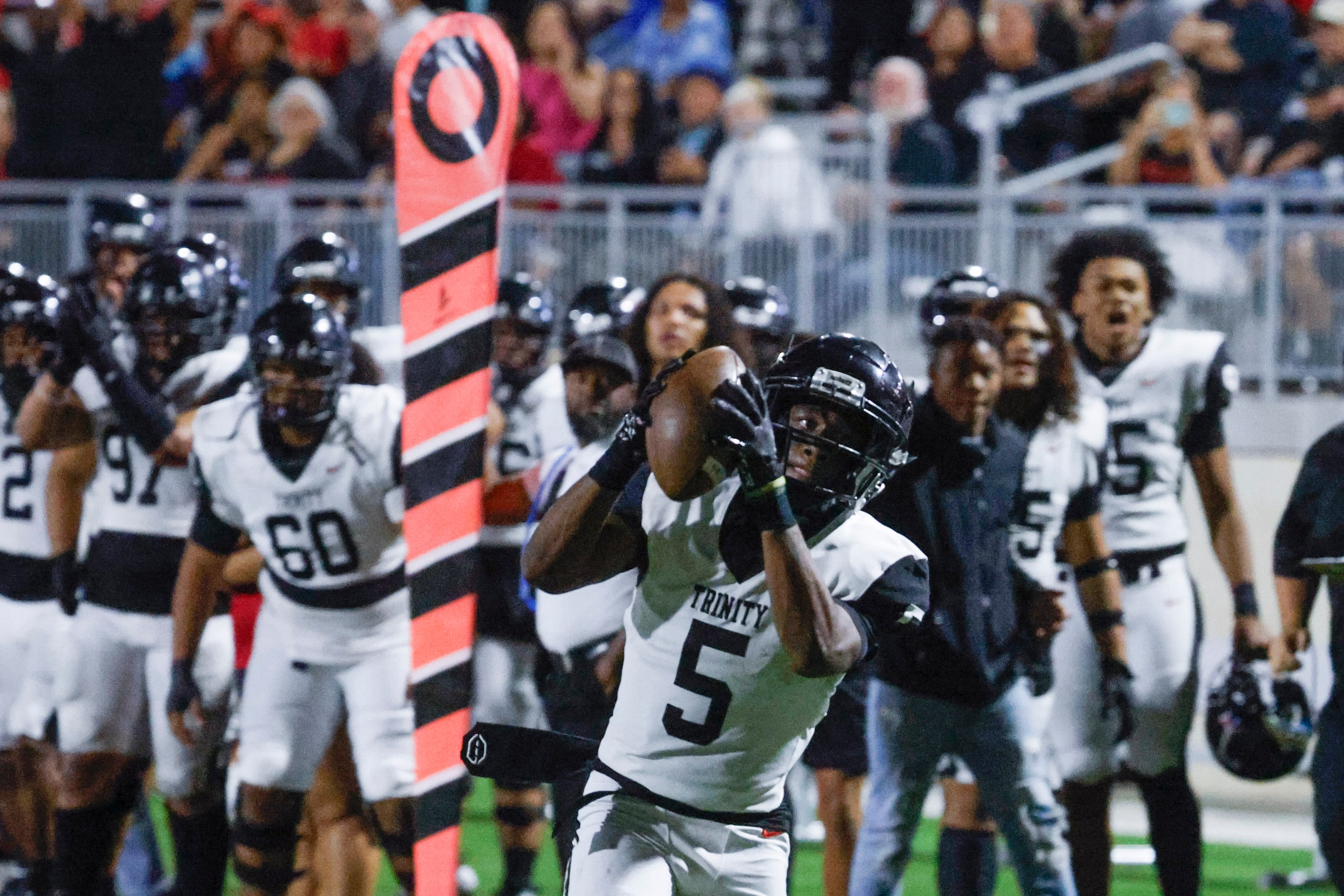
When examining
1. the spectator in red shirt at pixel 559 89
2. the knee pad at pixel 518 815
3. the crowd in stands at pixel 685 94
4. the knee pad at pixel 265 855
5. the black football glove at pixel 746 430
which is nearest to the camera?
the black football glove at pixel 746 430

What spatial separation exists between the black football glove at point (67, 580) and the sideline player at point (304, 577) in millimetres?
752

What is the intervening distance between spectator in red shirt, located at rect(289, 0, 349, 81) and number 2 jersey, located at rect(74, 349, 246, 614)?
6059 millimetres

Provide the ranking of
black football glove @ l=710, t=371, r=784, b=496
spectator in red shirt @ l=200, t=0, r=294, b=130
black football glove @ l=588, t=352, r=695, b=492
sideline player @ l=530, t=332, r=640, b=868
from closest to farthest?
black football glove @ l=710, t=371, r=784, b=496 → black football glove @ l=588, t=352, r=695, b=492 → sideline player @ l=530, t=332, r=640, b=868 → spectator in red shirt @ l=200, t=0, r=294, b=130

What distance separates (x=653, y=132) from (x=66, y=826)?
597 centimetres

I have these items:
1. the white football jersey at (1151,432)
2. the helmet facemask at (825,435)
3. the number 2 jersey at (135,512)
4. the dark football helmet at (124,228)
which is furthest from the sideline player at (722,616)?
the dark football helmet at (124,228)

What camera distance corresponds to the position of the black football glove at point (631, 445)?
3.24m

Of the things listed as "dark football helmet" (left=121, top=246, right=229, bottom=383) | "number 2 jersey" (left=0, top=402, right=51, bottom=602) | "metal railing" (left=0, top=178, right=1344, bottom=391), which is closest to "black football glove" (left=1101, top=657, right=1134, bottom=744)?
"dark football helmet" (left=121, top=246, right=229, bottom=383)

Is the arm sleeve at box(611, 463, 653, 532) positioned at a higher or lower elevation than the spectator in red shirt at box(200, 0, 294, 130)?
lower

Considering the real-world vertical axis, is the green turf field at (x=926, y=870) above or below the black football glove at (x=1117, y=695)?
below

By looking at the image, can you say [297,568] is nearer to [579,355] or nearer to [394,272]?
[579,355]

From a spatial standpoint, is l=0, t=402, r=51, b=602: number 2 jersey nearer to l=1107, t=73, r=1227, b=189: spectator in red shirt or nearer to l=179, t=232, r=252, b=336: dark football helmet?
l=179, t=232, r=252, b=336: dark football helmet

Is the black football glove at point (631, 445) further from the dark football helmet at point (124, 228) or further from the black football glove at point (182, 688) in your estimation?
the dark football helmet at point (124, 228)

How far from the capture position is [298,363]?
5.33 meters

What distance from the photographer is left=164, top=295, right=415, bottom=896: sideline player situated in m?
5.41
